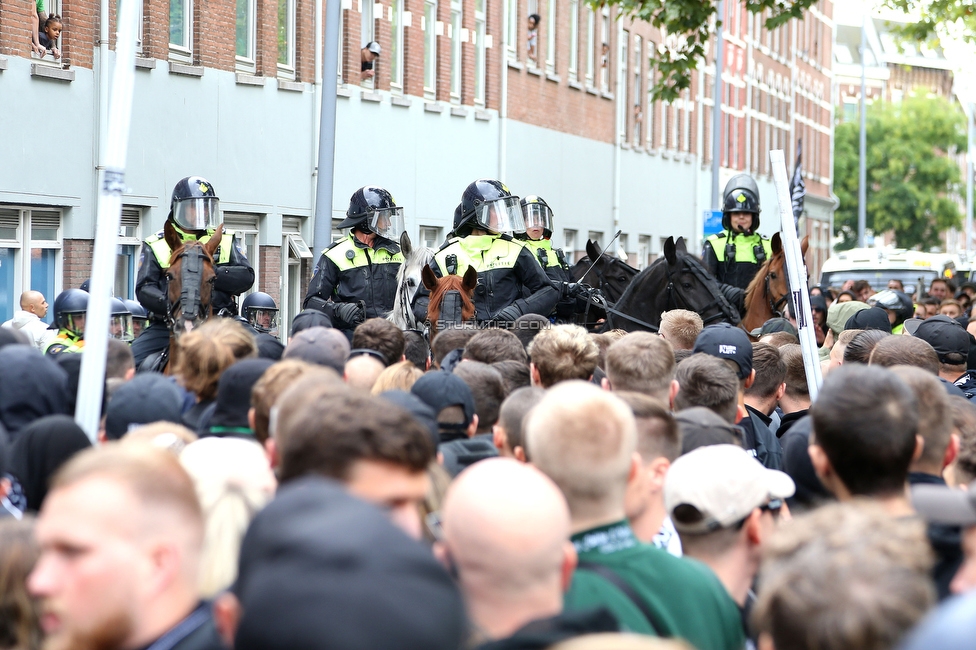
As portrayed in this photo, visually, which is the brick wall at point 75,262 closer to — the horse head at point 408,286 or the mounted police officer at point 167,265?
the mounted police officer at point 167,265

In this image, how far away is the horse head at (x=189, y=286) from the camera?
31.7ft

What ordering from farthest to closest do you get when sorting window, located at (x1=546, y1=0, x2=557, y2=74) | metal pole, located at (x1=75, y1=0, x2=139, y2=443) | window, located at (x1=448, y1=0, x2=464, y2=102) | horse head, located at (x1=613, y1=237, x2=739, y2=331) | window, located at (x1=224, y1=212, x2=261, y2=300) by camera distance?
window, located at (x1=546, y1=0, x2=557, y2=74), window, located at (x1=448, y1=0, x2=464, y2=102), window, located at (x1=224, y1=212, x2=261, y2=300), horse head, located at (x1=613, y1=237, x2=739, y2=331), metal pole, located at (x1=75, y1=0, x2=139, y2=443)

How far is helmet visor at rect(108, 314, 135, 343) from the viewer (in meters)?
11.2

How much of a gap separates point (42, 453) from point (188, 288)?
5.25m

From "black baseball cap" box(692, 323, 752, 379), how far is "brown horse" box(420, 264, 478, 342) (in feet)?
11.3

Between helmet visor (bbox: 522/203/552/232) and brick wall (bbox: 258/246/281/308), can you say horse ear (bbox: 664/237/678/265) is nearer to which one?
helmet visor (bbox: 522/203/552/232)

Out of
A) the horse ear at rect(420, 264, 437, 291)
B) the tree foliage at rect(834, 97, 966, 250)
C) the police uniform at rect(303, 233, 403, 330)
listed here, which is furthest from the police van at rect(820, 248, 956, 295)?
the tree foliage at rect(834, 97, 966, 250)

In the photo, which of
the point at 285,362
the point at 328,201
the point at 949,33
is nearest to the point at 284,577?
the point at 285,362

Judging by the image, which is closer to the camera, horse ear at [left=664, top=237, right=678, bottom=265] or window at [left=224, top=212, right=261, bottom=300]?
horse ear at [left=664, top=237, right=678, bottom=265]

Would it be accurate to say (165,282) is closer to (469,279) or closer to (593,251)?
(469,279)

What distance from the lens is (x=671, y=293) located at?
13219mm

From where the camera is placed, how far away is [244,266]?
11.3 metres

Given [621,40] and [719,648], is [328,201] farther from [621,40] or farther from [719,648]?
[621,40]

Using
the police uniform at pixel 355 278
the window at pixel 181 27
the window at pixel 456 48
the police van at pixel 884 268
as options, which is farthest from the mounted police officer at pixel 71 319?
the police van at pixel 884 268
